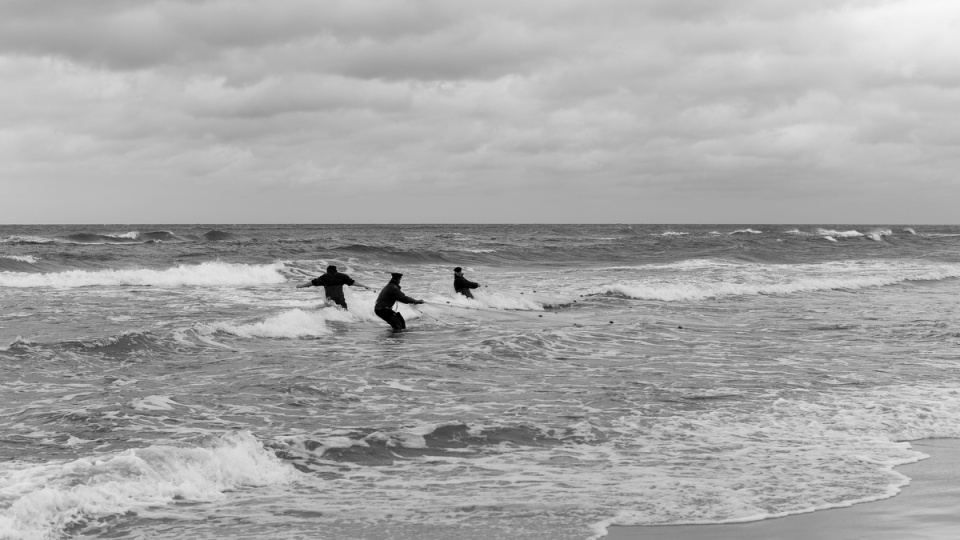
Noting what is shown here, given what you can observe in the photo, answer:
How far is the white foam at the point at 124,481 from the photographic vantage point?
6207 mm

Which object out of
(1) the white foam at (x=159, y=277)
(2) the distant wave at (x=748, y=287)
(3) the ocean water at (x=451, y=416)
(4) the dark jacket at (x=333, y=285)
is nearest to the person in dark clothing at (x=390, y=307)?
(3) the ocean water at (x=451, y=416)

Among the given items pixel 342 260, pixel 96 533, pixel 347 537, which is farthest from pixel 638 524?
pixel 342 260

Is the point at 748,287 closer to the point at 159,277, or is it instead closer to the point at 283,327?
the point at 283,327

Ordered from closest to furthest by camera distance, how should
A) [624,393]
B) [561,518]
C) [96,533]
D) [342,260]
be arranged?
[96,533], [561,518], [624,393], [342,260]

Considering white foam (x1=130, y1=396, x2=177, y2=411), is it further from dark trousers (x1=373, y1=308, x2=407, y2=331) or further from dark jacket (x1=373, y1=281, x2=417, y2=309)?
dark jacket (x1=373, y1=281, x2=417, y2=309)

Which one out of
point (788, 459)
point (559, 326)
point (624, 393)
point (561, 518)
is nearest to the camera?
point (561, 518)

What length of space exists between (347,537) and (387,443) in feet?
8.27

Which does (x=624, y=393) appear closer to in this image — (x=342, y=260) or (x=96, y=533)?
(x=96, y=533)

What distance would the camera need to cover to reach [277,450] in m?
8.21

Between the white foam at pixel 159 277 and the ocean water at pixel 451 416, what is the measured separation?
6.04 meters

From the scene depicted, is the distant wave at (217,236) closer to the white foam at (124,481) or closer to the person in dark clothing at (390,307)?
the person in dark clothing at (390,307)

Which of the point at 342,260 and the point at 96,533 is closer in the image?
the point at 96,533

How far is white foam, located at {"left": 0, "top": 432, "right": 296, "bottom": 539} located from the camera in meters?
6.21

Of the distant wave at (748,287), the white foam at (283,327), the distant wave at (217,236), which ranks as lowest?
the white foam at (283,327)
